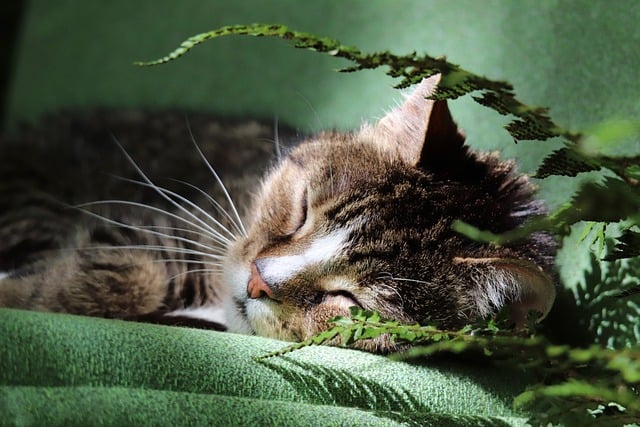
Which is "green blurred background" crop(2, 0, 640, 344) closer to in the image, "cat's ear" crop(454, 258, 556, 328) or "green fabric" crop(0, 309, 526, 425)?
"cat's ear" crop(454, 258, 556, 328)

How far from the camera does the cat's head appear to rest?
3.37ft

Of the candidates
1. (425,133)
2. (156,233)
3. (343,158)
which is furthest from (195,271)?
(425,133)

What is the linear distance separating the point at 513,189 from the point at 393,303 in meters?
0.30

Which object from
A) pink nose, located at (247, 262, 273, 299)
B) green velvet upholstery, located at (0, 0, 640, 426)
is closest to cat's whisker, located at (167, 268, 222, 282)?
pink nose, located at (247, 262, 273, 299)

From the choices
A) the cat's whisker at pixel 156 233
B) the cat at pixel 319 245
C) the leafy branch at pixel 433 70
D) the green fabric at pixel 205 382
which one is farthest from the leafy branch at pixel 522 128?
the cat's whisker at pixel 156 233

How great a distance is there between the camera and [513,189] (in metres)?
1.15

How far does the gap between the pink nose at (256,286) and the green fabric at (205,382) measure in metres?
0.18

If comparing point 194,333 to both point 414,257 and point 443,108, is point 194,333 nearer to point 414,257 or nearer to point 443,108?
point 414,257

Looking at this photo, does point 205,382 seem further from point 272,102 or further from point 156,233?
point 272,102

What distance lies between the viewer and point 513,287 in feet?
3.30

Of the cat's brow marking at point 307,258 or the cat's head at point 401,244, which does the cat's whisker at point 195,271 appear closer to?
the cat's head at point 401,244

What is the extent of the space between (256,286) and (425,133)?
37 centimetres

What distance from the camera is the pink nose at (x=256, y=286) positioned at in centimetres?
108

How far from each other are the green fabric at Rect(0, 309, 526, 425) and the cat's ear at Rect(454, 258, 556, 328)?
12cm
